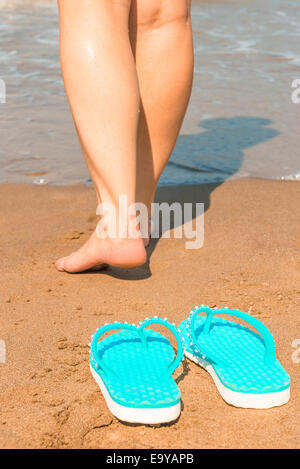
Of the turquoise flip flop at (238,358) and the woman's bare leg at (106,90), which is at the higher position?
the woman's bare leg at (106,90)

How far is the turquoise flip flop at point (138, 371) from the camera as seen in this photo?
1.26 metres

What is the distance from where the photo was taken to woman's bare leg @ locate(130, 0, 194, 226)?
1.96 meters

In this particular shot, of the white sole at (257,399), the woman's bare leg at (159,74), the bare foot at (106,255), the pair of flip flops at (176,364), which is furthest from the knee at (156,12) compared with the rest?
the white sole at (257,399)

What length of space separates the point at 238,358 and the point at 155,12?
1.10 m

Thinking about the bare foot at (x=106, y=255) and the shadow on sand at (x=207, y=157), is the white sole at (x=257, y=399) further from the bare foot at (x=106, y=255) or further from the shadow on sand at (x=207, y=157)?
the shadow on sand at (x=207, y=157)

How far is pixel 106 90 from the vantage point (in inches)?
68.4

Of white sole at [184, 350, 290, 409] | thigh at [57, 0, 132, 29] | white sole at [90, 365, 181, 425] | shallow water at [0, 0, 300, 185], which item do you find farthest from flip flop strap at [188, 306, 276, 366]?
shallow water at [0, 0, 300, 185]

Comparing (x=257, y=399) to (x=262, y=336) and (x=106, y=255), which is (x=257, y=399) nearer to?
(x=262, y=336)

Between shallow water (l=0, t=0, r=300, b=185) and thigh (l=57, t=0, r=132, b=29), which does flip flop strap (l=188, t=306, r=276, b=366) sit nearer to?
thigh (l=57, t=0, r=132, b=29)

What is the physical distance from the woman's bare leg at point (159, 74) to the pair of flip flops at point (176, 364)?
0.68 metres

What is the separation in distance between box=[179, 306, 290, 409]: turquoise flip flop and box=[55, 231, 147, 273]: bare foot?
0.27m

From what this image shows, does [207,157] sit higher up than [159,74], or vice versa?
[159,74]

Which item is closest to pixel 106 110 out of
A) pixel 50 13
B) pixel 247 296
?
pixel 247 296

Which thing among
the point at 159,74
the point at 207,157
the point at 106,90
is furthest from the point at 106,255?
the point at 207,157
